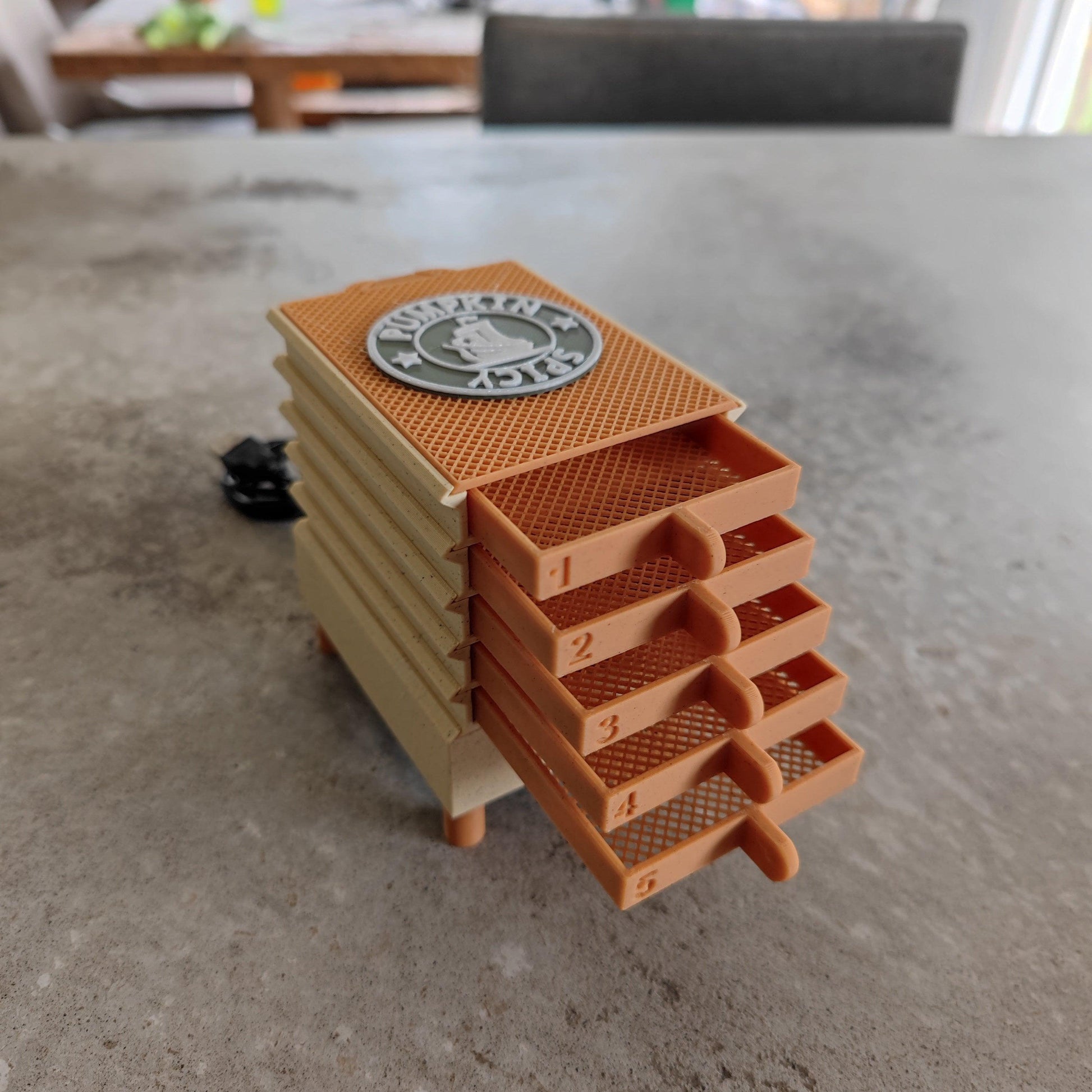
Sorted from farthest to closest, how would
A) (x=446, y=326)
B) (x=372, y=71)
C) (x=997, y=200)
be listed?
(x=372, y=71) < (x=997, y=200) < (x=446, y=326)

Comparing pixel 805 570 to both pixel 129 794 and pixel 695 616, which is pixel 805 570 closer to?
pixel 695 616

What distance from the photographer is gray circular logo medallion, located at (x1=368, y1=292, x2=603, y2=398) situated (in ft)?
1.47

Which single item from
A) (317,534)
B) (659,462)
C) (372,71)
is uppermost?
(659,462)

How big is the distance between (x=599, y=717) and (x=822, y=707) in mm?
138

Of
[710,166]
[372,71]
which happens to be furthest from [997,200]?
[372,71]

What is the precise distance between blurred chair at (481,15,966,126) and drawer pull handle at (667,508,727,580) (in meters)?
1.47

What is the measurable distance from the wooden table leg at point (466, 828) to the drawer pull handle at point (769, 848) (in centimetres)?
16

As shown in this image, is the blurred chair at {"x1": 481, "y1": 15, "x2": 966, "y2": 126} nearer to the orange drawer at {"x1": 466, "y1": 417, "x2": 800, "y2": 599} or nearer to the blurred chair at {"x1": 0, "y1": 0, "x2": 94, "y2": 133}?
the orange drawer at {"x1": 466, "y1": 417, "x2": 800, "y2": 599}

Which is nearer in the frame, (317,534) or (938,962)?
(938,962)

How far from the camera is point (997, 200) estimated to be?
1.50m

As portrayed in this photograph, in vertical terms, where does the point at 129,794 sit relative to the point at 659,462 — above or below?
below

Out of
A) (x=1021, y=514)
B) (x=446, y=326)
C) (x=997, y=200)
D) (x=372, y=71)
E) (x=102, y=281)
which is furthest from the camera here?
(x=372, y=71)

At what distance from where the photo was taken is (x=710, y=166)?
1583 mm

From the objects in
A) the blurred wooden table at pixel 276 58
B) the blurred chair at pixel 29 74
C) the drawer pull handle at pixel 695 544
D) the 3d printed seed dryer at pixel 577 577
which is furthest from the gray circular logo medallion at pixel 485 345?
the blurred chair at pixel 29 74
